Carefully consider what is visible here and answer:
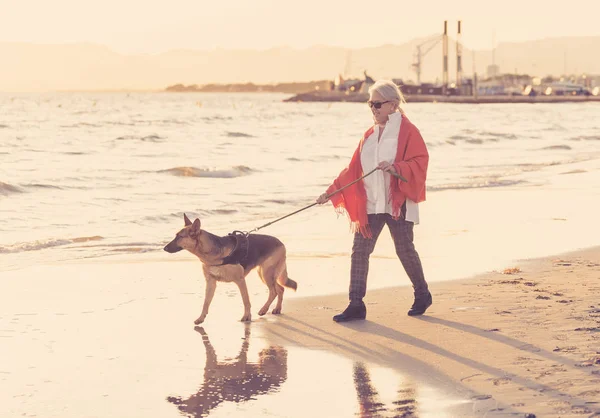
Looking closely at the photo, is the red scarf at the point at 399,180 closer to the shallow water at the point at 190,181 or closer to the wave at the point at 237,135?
the shallow water at the point at 190,181

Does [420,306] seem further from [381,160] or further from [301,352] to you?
[301,352]

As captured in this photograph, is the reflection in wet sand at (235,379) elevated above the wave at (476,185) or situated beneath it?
elevated above

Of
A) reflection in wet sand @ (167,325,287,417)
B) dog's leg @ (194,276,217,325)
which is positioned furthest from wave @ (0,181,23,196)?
reflection in wet sand @ (167,325,287,417)

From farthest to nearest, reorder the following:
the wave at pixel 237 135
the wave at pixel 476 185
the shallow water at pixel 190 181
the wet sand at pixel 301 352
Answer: the wave at pixel 237 135 → the wave at pixel 476 185 → the shallow water at pixel 190 181 → the wet sand at pixel 301 352

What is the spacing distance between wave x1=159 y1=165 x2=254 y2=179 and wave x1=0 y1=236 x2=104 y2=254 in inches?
418

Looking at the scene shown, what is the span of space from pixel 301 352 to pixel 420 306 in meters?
1.34

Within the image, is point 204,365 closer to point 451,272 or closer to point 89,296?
point 89,296

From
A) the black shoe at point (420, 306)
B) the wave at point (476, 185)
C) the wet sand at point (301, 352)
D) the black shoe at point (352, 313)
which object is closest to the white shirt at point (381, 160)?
the black shoe at point (420, 306)

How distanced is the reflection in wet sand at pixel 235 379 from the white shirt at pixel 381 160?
1.41 meters

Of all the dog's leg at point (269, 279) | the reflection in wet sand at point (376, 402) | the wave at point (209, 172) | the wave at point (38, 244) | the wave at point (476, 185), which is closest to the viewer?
the reflection in wet sand at point (376, 402)

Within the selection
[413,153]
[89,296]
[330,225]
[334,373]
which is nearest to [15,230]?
[330,225]

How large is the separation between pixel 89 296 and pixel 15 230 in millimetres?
5290

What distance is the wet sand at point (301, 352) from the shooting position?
16.4 ft

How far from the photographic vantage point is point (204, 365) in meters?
5.81
